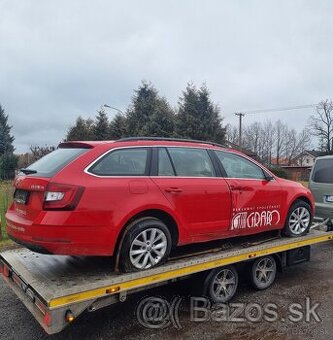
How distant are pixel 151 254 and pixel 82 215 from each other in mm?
963

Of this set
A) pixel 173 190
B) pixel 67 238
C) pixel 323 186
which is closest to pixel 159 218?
pixel 173 190

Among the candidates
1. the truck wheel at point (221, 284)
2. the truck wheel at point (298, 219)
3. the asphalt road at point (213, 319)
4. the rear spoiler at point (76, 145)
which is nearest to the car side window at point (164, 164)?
the rear spoiler at point (76, 145)

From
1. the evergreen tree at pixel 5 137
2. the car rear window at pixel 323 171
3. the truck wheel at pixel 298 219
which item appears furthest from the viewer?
the evergreen tree at pixel 5 137

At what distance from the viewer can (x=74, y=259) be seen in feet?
14.7

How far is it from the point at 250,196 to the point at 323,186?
359 centimetres

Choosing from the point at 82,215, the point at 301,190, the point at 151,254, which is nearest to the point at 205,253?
the point at 151,254

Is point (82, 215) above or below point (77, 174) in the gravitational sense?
below

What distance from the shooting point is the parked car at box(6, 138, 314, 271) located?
3.77 meters

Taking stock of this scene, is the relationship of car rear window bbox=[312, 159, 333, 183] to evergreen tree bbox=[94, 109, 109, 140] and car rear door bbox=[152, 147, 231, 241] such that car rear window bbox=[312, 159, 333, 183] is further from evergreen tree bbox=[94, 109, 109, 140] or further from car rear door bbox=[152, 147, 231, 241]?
evergreen tree bbox=[94, 109, 109, 140]

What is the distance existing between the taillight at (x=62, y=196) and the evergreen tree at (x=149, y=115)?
70.0 feet

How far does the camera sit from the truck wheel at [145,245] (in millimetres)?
4039

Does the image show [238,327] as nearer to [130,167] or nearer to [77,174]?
[130,167]

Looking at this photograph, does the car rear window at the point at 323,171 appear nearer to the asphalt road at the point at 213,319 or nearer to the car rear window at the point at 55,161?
the asphalt road at the point at 213,319

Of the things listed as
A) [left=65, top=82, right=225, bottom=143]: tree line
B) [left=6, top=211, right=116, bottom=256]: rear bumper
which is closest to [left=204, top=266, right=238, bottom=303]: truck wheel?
[left=6, top=211, right=116, bottom=256]: rear bumper
